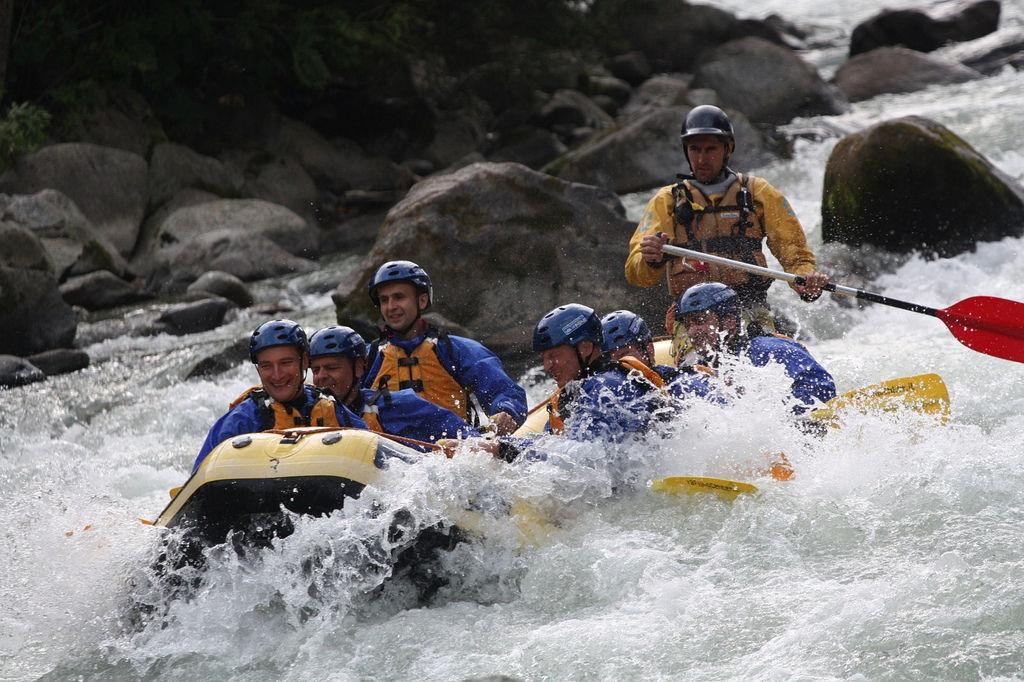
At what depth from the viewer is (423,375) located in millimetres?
6801

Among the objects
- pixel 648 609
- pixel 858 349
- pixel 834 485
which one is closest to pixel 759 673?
pixel 648 609

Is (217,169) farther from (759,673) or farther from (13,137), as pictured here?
(759,673)

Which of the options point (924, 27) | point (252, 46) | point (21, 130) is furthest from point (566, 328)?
point (924, 27)

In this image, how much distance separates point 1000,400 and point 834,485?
81.5 inches

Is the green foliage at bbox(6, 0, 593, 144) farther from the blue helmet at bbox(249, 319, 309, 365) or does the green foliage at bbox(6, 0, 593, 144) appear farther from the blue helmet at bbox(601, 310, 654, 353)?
the blue helmet at bbox(601, 310, 654, 353)

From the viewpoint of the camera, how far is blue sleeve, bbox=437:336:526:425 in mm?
6691

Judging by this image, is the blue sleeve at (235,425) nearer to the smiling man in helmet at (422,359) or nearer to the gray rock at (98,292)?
the smiling man in helmet at (422,359)

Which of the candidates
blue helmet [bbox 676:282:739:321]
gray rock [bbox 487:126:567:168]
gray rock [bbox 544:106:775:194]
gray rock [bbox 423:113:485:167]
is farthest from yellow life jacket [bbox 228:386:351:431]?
gray rock [bbox 423:113:485:167]


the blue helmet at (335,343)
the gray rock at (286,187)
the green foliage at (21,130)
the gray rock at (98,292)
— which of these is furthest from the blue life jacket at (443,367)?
the gray rock at (286,187)

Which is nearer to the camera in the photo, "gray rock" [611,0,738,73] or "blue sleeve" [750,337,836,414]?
"blue sleeve" [750,337,836,414]

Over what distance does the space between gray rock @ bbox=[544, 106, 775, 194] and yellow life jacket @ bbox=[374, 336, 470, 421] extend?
7.70m

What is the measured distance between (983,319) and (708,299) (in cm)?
149

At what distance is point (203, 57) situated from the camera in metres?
17.6

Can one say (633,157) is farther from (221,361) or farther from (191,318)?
(221,361)
